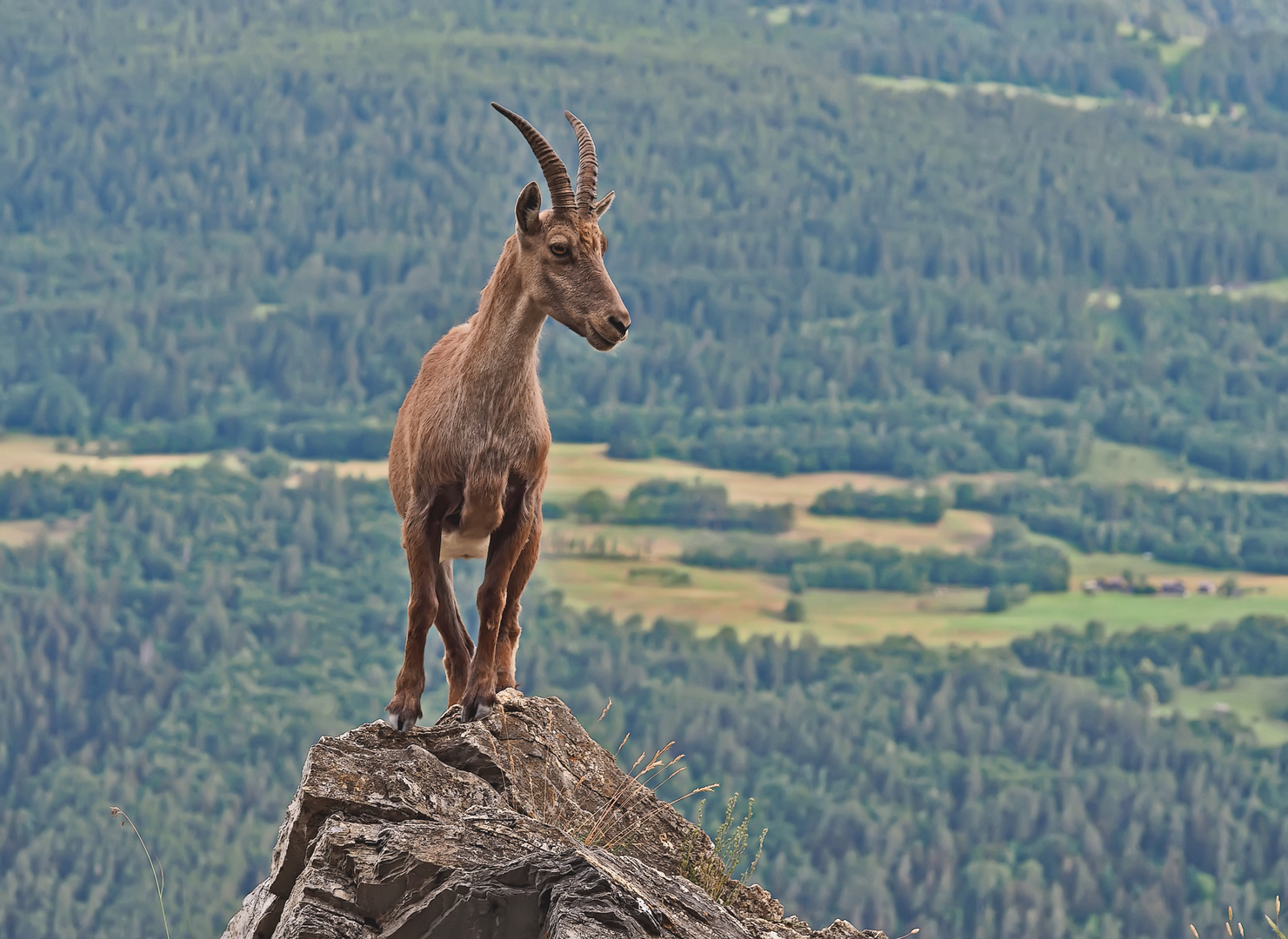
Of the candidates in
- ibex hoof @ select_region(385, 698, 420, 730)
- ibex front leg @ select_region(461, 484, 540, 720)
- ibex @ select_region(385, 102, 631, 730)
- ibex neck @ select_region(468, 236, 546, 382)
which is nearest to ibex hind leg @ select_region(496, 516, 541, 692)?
ibex @ select_region(385, 102, 631, 730)

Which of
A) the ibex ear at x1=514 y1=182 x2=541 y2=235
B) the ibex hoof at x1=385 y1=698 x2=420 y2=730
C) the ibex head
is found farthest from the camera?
the ibex hoof at x1=385 y1=698 x2=420 y2=730

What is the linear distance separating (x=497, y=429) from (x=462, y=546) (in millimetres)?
1244

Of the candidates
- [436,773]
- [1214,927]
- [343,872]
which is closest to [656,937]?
[343,872]

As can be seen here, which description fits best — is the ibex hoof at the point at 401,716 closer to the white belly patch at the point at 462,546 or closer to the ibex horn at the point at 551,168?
the white belly patch at the point at 462,546

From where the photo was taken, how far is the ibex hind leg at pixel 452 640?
19.9m

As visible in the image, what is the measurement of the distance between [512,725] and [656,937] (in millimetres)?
5329

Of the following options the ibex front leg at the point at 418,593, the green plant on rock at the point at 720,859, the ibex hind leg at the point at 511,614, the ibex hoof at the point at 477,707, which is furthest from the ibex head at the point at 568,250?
the green plant on rock at the point at 720,859

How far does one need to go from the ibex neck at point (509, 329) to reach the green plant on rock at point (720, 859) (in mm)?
4332

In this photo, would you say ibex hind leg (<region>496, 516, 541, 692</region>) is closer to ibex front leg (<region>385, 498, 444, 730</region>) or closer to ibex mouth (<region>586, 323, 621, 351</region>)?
ibex front leg (<region>385, 498, 444, 730</region>)

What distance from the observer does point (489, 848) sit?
49.9 feet

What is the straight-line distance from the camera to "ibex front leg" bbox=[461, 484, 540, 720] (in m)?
18.6

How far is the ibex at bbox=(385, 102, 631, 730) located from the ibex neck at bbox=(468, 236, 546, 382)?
1 cm

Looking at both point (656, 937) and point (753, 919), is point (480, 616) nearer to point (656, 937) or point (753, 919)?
point (753, 919)

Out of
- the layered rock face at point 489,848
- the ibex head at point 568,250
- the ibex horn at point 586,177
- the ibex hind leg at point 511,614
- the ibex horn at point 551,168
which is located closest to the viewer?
the layered rock face at point 489,848
